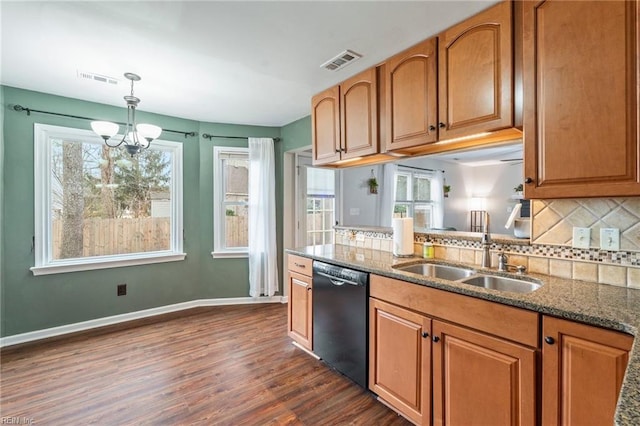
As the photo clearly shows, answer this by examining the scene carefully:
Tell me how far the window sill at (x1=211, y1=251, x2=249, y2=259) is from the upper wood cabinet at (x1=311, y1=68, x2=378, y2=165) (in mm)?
1906

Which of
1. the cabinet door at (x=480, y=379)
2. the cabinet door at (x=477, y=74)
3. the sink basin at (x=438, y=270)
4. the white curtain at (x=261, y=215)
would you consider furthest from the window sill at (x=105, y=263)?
the cabinet door at (x=477, y=74)

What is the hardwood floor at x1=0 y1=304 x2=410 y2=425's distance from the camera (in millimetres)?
1900

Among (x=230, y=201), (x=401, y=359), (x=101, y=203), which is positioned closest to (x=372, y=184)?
(x=401, y=359)

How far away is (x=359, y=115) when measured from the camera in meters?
2.40

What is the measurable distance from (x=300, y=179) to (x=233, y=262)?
58.5 inches

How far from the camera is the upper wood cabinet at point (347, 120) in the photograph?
2.32 meters

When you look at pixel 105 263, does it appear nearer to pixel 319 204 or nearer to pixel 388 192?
pixel 319 204

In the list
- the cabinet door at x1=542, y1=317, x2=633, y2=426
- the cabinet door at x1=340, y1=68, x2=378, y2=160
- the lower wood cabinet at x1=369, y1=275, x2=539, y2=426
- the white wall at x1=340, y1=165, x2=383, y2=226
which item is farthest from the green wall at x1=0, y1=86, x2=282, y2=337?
the cabinet door at x1=542, y1=317, x2=633, y2=426

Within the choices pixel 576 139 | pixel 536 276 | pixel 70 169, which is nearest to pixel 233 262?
pixel 70 169

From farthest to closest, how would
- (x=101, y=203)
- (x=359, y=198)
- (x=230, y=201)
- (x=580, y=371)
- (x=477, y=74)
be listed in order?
(x=230, y=201), (x=101, y=203), (x=359, y=198), (x=477, y=74), (x=580, y=371)

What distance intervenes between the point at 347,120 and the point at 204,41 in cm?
120

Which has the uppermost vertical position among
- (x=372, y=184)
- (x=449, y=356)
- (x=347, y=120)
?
(x=347, y=120)

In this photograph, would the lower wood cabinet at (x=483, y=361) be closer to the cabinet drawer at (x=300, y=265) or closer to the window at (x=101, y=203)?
the cabinet drawer at (x=300, y=265)

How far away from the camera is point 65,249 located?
10.4 ft
